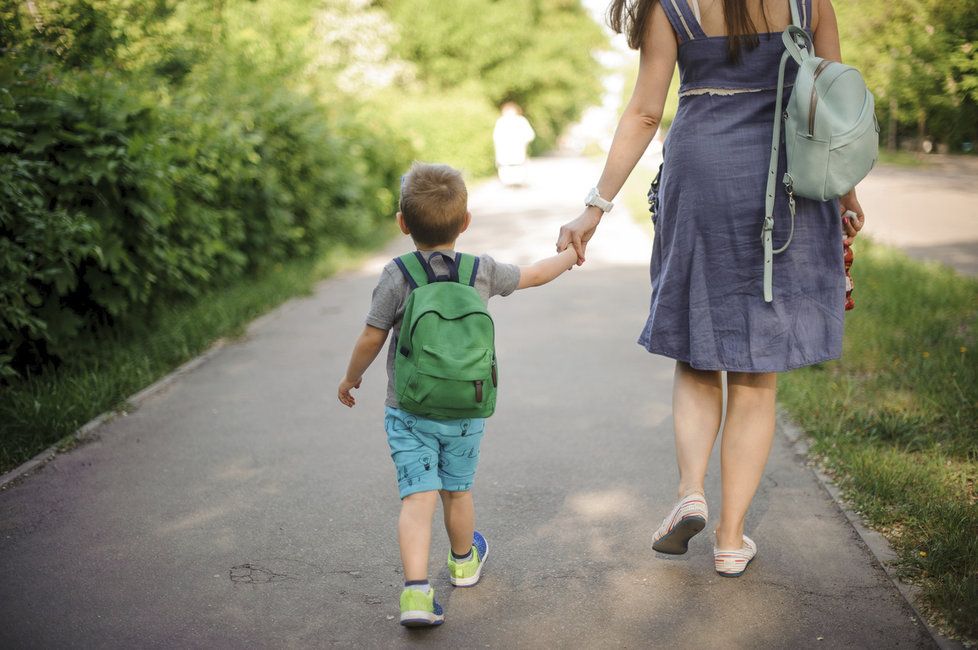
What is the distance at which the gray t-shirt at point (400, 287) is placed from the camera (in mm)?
2705

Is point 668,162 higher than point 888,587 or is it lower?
higher

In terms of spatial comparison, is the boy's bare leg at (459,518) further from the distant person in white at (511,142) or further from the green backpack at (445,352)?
the distant person in white at (511,142)

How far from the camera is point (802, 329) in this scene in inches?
113

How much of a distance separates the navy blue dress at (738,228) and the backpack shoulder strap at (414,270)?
0.85 meters

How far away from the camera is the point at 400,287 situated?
2703 millimetres

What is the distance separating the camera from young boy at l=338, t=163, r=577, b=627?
2.68m

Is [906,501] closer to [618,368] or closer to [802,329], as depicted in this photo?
[802,329]

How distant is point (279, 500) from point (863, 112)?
8.86 ft

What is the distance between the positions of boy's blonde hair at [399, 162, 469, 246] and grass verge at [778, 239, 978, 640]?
189cm

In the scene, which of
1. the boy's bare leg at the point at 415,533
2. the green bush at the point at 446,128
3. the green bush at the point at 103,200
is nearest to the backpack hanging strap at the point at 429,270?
the boy's bare leg at the point at 415,533

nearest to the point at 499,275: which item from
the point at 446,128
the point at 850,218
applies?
the point at 850,218

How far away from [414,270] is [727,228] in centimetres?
101

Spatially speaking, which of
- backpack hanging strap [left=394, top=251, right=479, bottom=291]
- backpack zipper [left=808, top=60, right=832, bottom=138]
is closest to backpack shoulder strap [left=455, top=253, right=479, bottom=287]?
backpack hanging strap [left=394, top=251, right=479, bottom=291]

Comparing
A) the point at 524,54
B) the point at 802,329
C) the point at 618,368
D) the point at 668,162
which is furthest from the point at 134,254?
the point at 524,54
